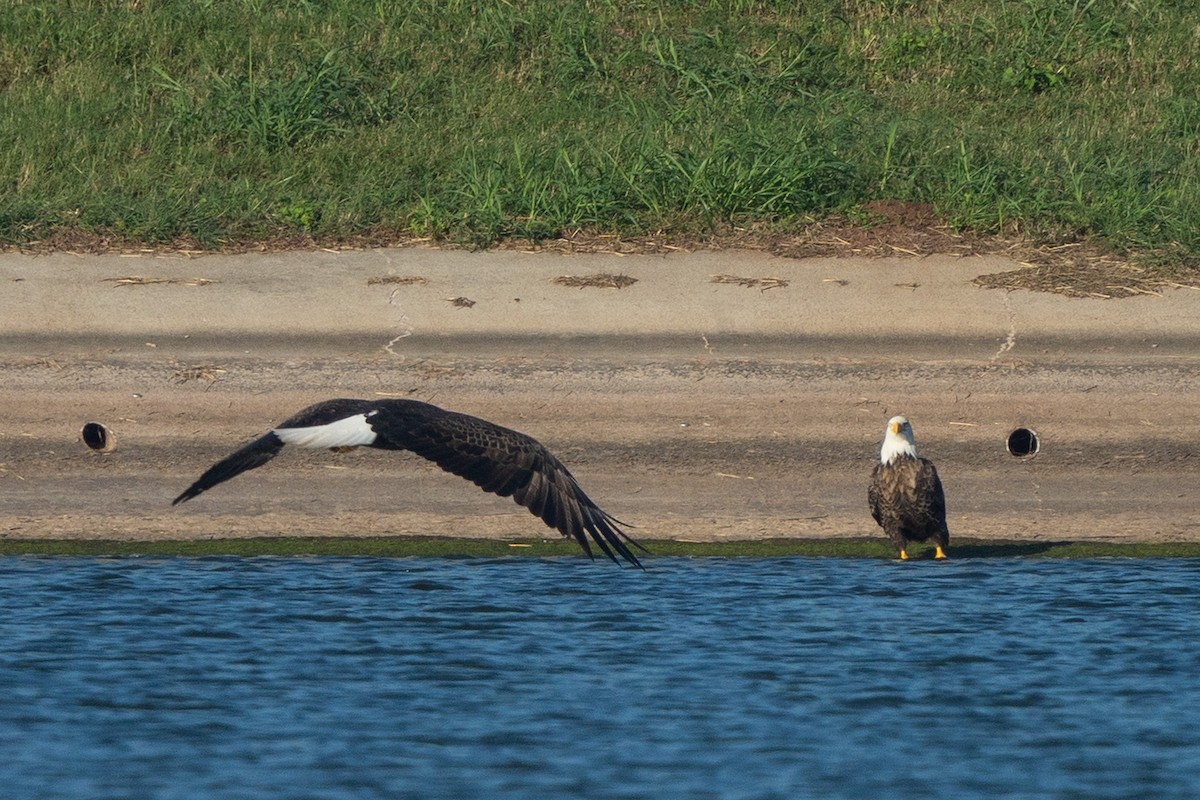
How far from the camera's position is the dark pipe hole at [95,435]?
31.9ft

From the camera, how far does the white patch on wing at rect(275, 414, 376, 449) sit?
732 cm

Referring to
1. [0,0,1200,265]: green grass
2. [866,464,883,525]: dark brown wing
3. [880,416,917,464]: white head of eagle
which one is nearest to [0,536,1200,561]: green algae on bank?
[866,464,883,525]: dark brown wing

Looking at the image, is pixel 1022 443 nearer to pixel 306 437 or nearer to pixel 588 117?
pixel 306 437

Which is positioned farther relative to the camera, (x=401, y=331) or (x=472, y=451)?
(x=401, y=331)

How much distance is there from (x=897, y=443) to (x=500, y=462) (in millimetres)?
2323

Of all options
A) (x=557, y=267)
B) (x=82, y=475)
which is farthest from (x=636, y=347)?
(x=82, y=475)

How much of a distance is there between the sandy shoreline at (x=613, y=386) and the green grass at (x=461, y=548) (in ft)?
0.26

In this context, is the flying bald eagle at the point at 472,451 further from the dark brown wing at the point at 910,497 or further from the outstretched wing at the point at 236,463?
the dark brown wing at the point at 910,497

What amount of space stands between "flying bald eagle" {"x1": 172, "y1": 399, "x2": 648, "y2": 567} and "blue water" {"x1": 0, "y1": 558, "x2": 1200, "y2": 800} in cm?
71

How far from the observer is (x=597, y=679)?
748 cm

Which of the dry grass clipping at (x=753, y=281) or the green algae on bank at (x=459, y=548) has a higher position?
the dry grass clipping at (x=753, y=281)

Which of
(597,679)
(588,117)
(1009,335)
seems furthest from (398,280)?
(597,679)

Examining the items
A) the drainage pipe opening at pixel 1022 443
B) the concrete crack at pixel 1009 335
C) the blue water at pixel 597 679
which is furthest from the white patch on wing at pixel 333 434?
the concrete crack at pixel 1009 335

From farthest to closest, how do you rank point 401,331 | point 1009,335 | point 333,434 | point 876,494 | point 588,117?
1. point 588,117
2. point 401,331
3. point 1009,335
4. point 876,494
5. point 333,434
